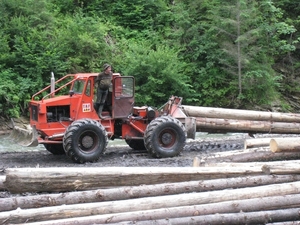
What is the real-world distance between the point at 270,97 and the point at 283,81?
2.44m

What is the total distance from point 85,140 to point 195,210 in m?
5.38

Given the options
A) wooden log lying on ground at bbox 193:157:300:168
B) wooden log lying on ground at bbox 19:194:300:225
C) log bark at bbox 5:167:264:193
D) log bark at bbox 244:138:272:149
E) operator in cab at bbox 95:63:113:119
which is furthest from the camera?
operator in cab at bbox 95:63:113:119

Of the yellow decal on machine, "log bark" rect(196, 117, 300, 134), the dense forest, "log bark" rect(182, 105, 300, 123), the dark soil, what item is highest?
the dense forest

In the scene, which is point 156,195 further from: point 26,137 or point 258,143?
point 26,137

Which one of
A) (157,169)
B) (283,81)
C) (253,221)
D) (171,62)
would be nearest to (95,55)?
(171,62)

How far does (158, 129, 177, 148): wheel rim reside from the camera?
38.4ft

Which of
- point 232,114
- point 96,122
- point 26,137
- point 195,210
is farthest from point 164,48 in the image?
point 195,210

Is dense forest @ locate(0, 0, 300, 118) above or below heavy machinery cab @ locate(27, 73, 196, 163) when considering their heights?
above

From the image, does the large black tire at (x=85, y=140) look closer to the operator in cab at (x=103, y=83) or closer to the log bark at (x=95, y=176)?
the operator in cab at (x=103, y=83)

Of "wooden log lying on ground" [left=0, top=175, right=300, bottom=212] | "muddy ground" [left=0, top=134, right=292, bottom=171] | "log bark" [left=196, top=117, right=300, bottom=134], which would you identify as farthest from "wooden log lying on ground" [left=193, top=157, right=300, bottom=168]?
"log bark" [left=196, top=117, right=300, bottom=134]

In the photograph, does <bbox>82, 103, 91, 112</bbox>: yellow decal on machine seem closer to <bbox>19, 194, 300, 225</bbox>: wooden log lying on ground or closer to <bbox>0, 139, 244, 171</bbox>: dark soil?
<bbox>0, 139, 244, 171</bbox>: dark soil

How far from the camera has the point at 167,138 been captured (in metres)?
11.7

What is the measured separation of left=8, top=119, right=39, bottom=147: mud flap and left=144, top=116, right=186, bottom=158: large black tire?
9.02ft

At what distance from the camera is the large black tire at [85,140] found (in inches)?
416
